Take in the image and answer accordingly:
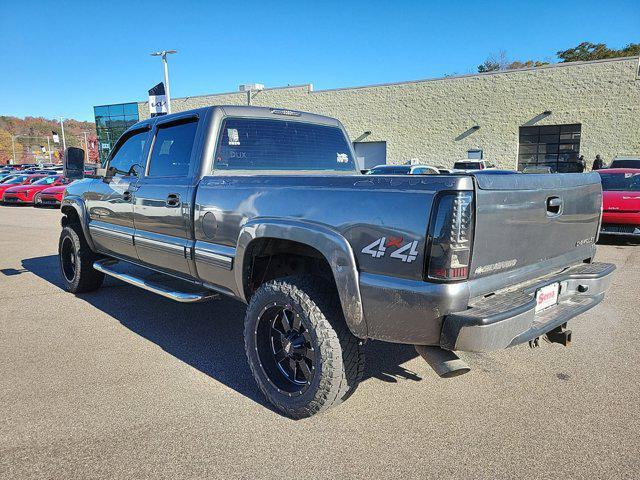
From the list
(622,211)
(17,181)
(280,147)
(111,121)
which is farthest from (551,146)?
(111,121)

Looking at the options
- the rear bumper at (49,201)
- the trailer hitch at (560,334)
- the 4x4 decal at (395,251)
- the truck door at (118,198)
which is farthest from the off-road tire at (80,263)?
the rear bumper at (49,201)

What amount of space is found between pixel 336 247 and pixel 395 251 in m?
0.37

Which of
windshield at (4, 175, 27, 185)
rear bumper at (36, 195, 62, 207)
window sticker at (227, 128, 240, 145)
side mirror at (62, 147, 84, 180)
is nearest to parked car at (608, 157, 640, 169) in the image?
window sticker at (227, 128, 240, 145)

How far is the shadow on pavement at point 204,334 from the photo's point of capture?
3.63 metres

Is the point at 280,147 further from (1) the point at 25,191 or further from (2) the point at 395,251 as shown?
(1) the point at 25,191

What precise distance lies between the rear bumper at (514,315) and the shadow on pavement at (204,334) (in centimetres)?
115

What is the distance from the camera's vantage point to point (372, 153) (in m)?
31.8

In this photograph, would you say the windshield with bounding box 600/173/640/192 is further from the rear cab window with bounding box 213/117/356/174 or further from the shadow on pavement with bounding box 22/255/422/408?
the shadow on pavement with bounding box 22/255/422/408

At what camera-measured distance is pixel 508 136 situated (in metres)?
26.9

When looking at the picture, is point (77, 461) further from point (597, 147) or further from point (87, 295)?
point (597, 147)

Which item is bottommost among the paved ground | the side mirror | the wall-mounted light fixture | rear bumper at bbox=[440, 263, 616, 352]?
the paved ground

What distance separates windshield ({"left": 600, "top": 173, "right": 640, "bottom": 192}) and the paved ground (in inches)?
229

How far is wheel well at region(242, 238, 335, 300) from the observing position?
10.4ft

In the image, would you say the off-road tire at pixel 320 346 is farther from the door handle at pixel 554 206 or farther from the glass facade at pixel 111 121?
the glass facade at pixel 111 121
